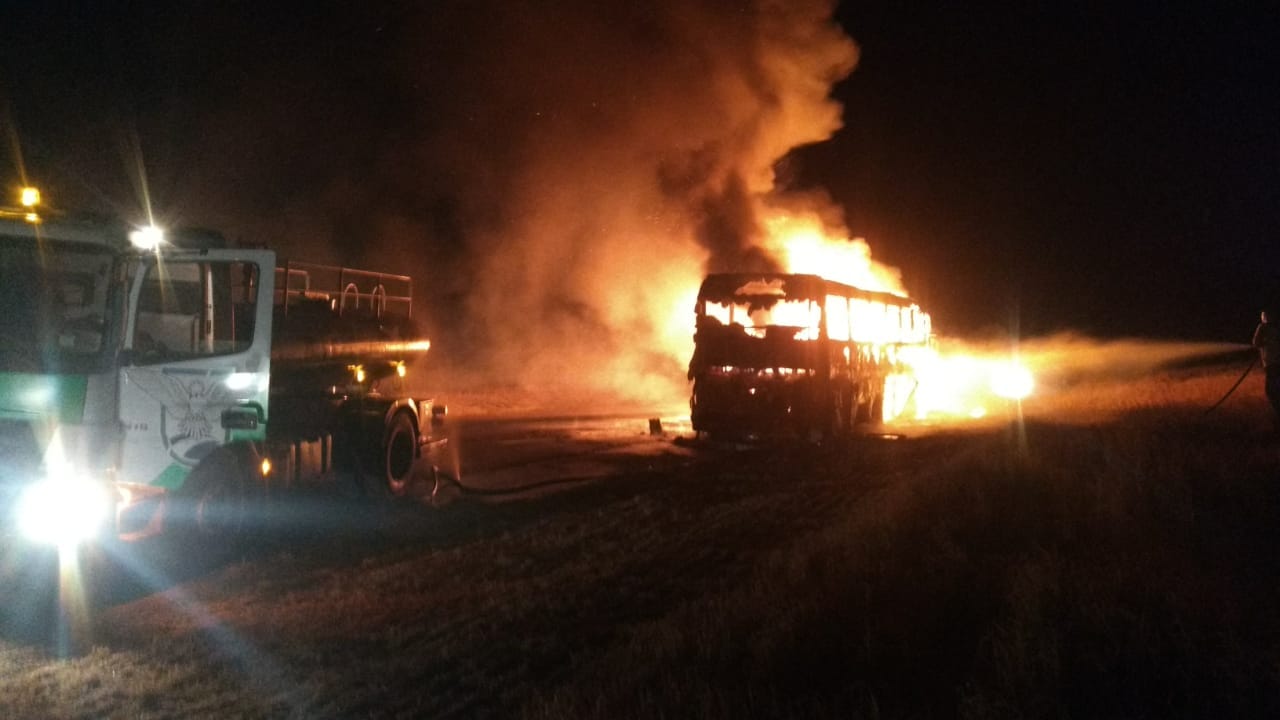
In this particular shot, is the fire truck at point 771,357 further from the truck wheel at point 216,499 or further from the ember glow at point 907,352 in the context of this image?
the truck wheel at point 216,499

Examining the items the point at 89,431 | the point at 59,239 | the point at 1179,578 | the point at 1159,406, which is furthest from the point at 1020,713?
the point at 1159,406

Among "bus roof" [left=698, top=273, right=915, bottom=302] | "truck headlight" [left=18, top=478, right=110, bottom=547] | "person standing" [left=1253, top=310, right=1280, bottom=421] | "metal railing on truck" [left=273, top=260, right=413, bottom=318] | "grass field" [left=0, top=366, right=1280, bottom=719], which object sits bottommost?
"grass field" [left=0, top=366, right=1280, bottom=719]

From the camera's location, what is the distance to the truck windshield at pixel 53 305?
334 inches

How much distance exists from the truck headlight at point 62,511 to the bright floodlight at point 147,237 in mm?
2057

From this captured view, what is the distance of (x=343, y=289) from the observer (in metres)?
11.5

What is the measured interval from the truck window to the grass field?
1932 millimetres

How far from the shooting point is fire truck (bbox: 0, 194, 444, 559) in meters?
8.27

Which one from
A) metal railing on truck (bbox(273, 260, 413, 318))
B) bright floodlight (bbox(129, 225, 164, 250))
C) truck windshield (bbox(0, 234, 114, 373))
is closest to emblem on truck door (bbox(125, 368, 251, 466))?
truck windshield (bbox(0, 234, 114, 373))

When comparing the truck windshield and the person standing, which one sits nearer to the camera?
the truck windshield

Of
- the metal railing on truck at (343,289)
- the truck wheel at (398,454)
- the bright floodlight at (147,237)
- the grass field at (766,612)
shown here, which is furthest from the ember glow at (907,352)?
the bright floodlight at (147,237)

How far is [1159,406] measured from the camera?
18.0 metres

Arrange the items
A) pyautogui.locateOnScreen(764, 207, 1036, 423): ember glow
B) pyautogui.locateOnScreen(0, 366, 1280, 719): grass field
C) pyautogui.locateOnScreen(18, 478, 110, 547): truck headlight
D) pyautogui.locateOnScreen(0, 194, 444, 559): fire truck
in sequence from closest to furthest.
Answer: pyautogui.locateOnScreen(0, 366, 1280, 719): grass field → pyautogui.locateOnScreen(18, 478, 110, 547): truck headlight → pyautogui.locateOnScreen(0, 194, 444, 559): fire truck → pyautogui.locateOnScreen(764, 207, 1036, 423): ember glow

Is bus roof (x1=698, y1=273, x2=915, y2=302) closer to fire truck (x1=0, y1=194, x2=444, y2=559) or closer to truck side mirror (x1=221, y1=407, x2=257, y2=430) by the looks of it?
fire truck (x1=0, y1=194, x2=444, y2=559)

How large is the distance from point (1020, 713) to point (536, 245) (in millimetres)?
28447
